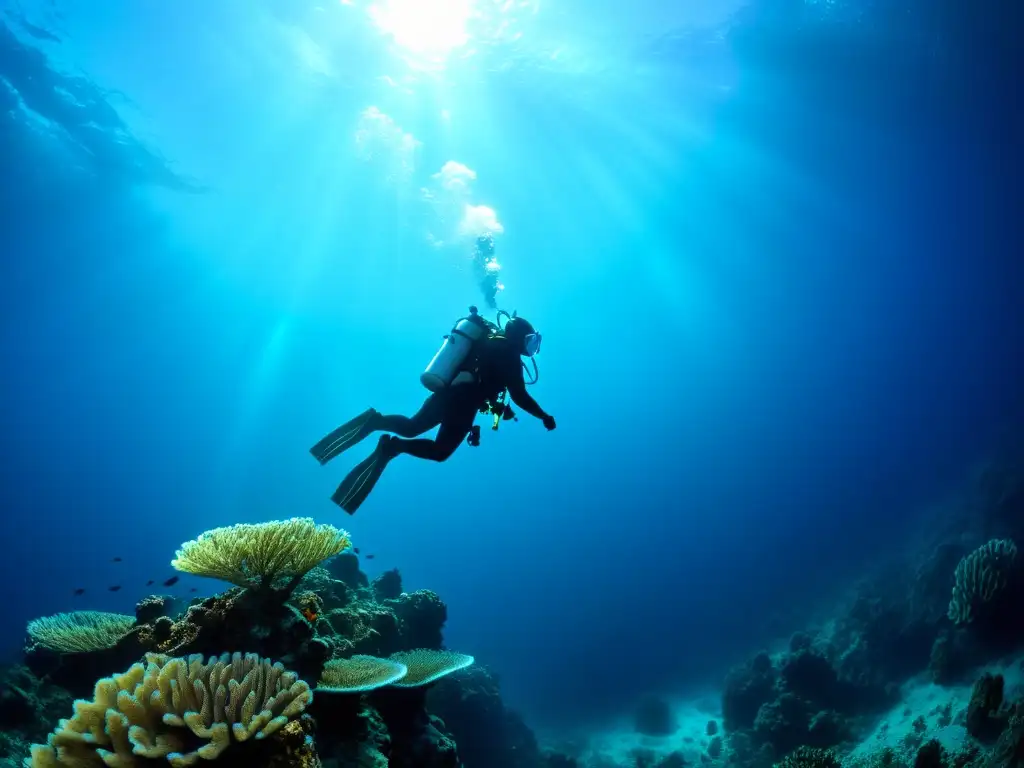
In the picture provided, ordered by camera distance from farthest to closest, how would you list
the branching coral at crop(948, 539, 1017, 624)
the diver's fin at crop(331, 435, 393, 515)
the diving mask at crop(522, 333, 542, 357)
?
the branching coral at crop(948, 539, 1017, 624) < the diving mask at crop(522, 333, 542, 357) < the diver's fin at crop(331, 435, 393, 515)

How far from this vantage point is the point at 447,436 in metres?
7.00

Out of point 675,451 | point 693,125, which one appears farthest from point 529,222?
point 675,451

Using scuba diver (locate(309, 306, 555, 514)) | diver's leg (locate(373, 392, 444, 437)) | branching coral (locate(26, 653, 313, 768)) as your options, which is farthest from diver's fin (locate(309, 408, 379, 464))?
branching coral (locate(26, 653, 313, 768))

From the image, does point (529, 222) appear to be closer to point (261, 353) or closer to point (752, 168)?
point (752, 168)

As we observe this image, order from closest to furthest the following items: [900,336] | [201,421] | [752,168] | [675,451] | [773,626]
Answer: [773,626] < [752,168] < [900,336] < [201,421] < [675,451]

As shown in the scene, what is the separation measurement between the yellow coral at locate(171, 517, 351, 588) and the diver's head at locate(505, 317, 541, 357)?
3.86 m

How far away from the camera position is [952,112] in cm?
3591

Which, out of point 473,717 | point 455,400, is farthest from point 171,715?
point 473,717

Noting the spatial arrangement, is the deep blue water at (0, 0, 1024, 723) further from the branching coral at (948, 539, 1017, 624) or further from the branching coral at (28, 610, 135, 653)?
the branching coral at (28, 610, 135, 653)

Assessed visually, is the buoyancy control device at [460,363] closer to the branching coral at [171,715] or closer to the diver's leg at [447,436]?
the diver's leg at [447,436]

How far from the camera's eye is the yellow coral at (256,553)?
4.07 m

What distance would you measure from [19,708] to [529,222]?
48.7 meters

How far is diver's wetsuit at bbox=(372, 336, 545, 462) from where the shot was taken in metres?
6.97

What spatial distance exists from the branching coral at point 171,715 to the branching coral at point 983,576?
1406 centimetres
